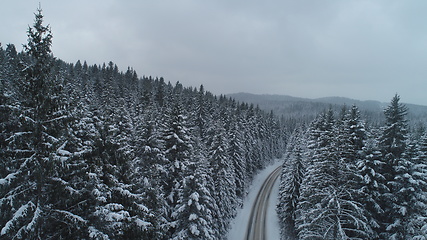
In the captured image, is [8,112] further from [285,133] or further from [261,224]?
[285,133]

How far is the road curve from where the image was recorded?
30.2 m

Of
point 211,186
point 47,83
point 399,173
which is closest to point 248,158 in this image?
point 211,186

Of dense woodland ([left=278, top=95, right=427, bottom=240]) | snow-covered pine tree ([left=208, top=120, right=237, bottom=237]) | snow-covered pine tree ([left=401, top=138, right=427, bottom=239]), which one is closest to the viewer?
dense woodland ([left=278, top=95, right=427, bottom=240])

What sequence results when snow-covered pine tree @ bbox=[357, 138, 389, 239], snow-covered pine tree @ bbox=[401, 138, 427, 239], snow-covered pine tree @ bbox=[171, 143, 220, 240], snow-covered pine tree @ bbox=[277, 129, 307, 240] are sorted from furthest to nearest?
snow-covered pine tree @ bbox=[277, 129, 307, 240]
snow-covered pine tree @ bbox=[357, 138, 389, 239]
snow-covered pine tree @ bbox=[171, 143, 220, 240]
snow-covered pine tree @ bbox=[401, 138, 427, 239]

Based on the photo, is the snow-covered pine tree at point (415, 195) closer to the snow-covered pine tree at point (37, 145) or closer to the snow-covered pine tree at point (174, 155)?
the snow-covered pine tree at point (174, 155)

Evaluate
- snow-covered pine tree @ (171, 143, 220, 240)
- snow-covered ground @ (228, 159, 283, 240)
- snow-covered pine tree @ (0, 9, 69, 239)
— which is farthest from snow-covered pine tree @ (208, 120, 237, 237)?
snow-covered pine tree @ (0, 9, 69, 239)

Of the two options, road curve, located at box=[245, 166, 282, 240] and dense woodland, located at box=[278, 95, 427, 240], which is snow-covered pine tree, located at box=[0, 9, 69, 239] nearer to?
dense woodland, located at box=[278, 95, 427, 240]

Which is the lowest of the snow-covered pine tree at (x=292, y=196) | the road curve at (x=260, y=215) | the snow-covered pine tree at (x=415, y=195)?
the road curve at (x=260, y=215)

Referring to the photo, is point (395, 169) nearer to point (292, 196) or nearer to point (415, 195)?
point (415, 195)

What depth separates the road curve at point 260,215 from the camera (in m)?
30.2

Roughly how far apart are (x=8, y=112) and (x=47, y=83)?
7.60 feet

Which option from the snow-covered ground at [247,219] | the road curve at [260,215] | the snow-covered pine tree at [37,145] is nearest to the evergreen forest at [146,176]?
the snow-covered pine tree at [37,145]

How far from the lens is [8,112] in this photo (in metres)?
8.74

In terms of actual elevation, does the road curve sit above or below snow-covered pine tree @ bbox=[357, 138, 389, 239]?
below
